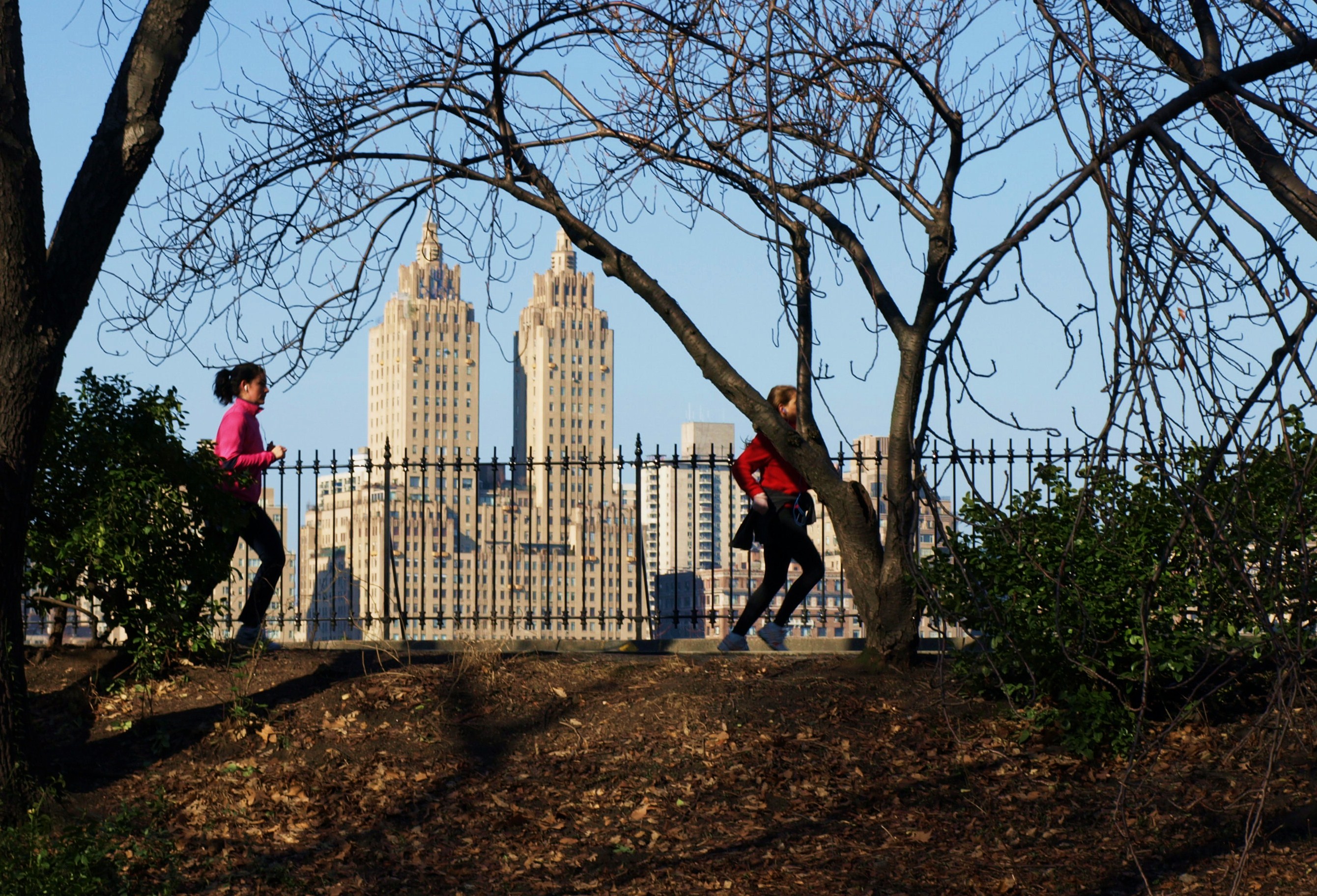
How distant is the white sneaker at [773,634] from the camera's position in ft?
29.1

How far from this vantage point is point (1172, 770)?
6.86 m

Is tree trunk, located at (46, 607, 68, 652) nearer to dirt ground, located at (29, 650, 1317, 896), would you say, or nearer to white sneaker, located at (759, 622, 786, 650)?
dirt ground, located at (29, 650, 1317, 896)

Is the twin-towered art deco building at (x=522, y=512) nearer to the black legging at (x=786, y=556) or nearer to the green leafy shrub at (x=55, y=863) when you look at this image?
the black legging at (x=786, y=556)

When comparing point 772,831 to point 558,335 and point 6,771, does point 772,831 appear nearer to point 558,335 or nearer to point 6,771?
point 6,771

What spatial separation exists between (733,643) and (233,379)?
3615 mm

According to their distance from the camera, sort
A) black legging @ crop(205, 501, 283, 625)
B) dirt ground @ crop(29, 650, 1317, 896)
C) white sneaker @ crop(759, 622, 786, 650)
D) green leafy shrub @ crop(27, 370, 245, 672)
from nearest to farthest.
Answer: dirt ground @ crop(29, 650, 1317, 896)
green leafy shrub @ crop(27, 370, 245, 672)
black legging @ crop(205, 501, 283, 625)
white sneaker @ crop(759, 622, 786, 650)

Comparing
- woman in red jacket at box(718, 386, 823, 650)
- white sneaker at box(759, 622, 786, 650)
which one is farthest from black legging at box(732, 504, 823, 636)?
white sneaker at box(759, 622, 786, 650)

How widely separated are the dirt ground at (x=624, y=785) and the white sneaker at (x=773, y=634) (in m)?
0.69

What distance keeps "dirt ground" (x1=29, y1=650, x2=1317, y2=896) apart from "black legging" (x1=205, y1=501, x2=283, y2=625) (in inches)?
12.5

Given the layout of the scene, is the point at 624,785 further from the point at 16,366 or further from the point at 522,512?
the point at 522,512

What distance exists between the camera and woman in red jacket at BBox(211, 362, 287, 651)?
7918 mm

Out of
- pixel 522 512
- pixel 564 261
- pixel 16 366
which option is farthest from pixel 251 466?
pixel 522 512

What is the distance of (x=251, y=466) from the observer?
312 inches

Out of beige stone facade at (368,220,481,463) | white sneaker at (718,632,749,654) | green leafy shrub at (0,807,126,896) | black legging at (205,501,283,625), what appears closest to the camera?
green leafy shrub at (0,807,126,896)
